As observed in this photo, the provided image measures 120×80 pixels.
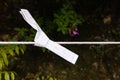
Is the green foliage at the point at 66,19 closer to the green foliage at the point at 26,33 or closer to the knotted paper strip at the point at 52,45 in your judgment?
the green foliage at the point at 26,33

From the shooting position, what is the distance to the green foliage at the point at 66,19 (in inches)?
102

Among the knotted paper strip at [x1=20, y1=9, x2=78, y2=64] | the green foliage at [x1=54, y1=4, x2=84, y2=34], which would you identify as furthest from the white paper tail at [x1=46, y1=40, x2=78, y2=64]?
the green foliage at [x1=54, y1=4, x2=84, y2=34]

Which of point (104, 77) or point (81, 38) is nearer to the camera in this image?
point (104, 77)

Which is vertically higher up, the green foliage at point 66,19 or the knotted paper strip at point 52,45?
the knotted paper strip at point 52,45

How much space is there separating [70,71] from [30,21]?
4.42ft

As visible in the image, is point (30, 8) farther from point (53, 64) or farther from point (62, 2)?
point (53, 64)

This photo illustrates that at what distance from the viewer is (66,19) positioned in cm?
262

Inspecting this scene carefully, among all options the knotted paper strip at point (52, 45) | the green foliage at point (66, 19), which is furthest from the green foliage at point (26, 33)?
the knotted paper strip at point (52, 45)

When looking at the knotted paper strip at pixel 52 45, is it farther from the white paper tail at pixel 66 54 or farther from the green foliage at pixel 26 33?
the green foliage at pixel 26 33

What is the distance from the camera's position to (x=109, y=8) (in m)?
2.99

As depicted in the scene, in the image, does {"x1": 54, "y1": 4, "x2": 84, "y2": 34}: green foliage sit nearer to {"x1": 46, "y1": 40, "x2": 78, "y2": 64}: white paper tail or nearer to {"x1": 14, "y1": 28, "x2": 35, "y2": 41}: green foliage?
{"x1": 14, "y1": 28, "x2": 35, "y2": 41}: green foliage

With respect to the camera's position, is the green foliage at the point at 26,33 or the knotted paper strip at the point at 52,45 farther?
the green foliage at the point at 26,33

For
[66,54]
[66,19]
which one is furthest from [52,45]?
[66,19]

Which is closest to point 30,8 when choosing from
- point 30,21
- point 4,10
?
point 4,10
